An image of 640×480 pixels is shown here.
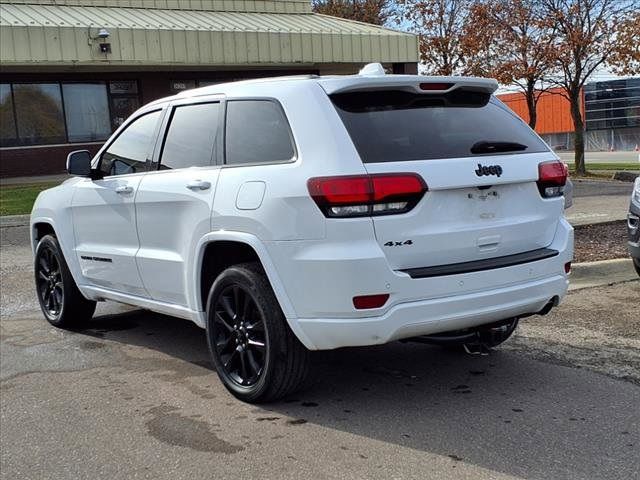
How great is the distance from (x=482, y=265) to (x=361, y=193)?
2.73 feet

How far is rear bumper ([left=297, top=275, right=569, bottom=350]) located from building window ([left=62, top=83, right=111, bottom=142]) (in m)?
21.1

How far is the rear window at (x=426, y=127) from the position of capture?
3891mm

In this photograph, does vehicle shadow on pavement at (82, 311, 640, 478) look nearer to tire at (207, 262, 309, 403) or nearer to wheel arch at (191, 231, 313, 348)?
tire at (207, 262, 309, 403)

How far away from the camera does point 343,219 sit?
144 inches

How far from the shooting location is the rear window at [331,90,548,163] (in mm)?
3891

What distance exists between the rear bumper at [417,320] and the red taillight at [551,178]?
68 cm

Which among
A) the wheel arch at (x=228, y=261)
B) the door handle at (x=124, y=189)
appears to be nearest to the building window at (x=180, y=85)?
the door handle at (x=124, y=189)

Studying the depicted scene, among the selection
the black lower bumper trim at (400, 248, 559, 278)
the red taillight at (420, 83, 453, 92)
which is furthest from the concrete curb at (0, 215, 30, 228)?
the black lower bumper trim at (400, 248, 559, 278)

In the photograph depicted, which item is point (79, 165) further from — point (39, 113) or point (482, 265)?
point (39, 113)

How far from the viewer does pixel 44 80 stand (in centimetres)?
2222

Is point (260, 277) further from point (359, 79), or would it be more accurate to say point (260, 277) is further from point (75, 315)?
point (75, 315)

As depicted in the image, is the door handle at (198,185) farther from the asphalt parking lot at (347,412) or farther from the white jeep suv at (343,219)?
the asphalt parking lot at (347,412)

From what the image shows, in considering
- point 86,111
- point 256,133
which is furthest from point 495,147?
point 86,111

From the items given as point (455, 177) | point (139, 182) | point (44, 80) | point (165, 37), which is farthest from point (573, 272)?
point (44, 80)
